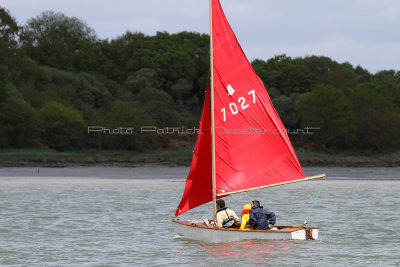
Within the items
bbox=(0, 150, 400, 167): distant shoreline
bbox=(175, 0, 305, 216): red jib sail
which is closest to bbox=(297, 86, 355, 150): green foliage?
bbox=(0, 150, 400, 167): distant shoreline

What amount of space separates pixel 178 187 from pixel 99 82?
56.0 metres

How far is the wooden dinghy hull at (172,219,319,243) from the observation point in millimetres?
23062

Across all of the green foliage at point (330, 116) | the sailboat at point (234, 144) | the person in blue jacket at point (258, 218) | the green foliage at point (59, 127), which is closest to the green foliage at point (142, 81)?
the green foliage at point (59, 127)

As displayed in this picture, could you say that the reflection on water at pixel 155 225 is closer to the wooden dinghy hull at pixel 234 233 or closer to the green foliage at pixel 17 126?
the wooden dinghy hull at pixel 234 233

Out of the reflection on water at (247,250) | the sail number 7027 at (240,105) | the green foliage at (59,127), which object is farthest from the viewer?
the green foliage at (59,127)

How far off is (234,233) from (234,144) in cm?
317

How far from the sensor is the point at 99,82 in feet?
350

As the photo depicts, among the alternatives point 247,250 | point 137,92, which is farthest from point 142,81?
point 247,250

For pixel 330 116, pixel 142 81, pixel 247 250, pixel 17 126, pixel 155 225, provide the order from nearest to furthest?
1. pixel 247 250
2. pixel 155 225
3. pixel 17 126
4. pixel 330 116
5. pixel 142 81

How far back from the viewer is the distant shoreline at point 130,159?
72.7m

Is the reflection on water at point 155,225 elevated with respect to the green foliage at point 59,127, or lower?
lower

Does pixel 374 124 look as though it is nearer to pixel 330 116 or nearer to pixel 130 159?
pixel 330 116

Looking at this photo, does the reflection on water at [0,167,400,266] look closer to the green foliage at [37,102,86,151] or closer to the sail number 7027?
the sail number 7027

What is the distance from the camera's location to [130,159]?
261 ft
